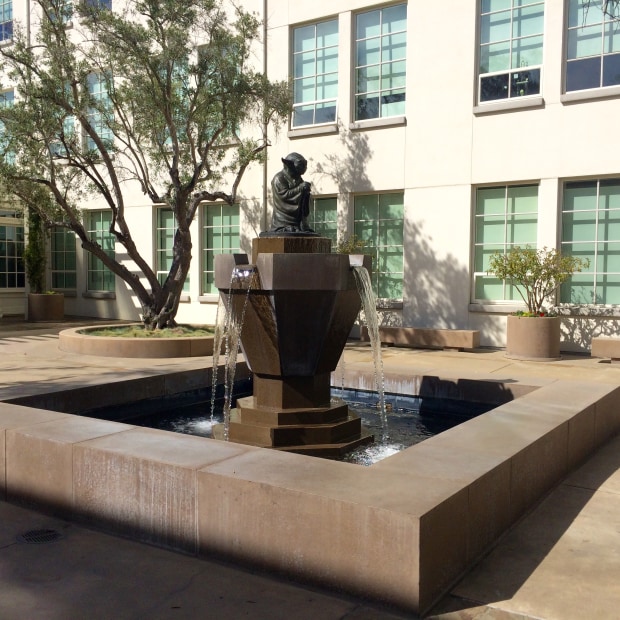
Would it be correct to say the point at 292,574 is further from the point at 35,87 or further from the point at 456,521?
the point at 35,87

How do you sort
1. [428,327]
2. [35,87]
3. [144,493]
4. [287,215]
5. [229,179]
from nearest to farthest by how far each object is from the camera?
[144,493] < [287,215] < [35,87] < [428,327] < [229,179]

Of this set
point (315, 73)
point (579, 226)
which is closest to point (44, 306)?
point (315, 73)

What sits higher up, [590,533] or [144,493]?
[144,493]

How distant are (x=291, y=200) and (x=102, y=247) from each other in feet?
51.3

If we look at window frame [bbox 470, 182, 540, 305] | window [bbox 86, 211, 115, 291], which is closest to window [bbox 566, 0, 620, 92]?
window frame [bbox 470, 182, 540, 305]

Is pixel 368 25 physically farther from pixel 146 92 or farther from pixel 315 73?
pixel 146 92

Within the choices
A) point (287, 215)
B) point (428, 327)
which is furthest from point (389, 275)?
point (287, 215)

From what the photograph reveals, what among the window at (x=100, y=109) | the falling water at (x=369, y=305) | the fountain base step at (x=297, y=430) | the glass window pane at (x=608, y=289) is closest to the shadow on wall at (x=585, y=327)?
the glass window pane at (x=608, y=289)

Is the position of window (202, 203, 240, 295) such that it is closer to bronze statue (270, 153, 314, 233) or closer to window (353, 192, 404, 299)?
window (353, 192, 404, 299)

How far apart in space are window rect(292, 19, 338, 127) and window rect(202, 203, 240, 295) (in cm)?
294

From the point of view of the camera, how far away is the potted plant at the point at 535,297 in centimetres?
1226

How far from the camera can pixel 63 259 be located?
2236cm

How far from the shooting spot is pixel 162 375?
8508 millimetres

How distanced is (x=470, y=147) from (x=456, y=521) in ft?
38.0
